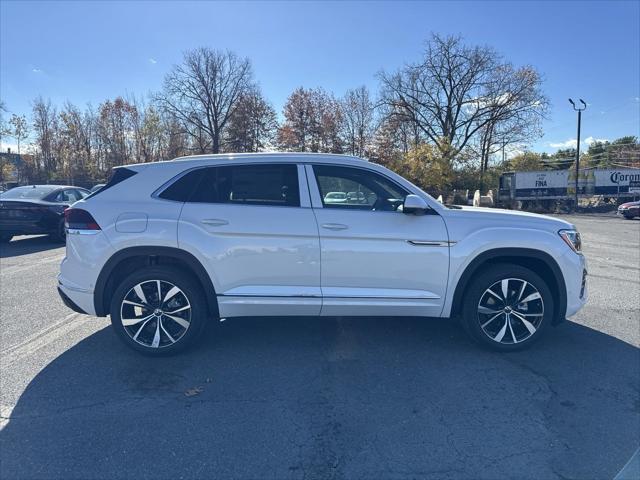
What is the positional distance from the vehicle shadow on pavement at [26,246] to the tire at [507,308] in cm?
997

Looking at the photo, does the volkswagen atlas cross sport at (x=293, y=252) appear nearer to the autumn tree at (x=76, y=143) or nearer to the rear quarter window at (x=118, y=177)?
the rear quarter window at (x=118, y=177)

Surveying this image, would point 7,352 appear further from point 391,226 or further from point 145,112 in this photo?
point 145,112

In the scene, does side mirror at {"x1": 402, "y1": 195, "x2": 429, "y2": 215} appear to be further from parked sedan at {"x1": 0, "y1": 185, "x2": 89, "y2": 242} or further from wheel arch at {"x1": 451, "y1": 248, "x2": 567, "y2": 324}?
parked sedan at {"x1": 0, "y1": 185, "x2": 89, "y2": 242}

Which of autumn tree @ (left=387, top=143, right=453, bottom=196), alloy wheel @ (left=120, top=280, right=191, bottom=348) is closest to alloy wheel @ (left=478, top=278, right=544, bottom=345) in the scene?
alloy wheel @ (left=120, top=280, right=191, bottom=348)

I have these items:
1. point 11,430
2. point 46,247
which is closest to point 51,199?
point 46,247

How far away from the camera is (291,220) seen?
383cm

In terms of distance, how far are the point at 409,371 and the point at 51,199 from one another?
35.8 feet

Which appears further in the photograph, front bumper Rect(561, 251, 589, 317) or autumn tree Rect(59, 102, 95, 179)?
autumn tree Rect(59, 102, 95, 179)

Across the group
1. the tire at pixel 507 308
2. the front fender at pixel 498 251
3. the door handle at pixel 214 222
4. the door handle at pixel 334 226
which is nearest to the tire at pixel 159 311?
the door handle at pixel 214 222

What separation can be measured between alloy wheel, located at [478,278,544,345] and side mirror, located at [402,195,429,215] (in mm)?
1033

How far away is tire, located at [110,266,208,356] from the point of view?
388 cm

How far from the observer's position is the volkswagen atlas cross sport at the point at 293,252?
3.82m

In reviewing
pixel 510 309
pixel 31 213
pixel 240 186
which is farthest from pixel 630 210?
pixel 31 213

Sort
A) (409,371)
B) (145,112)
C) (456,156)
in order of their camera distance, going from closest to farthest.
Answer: (409,371) < (456,156) < (145,112)
